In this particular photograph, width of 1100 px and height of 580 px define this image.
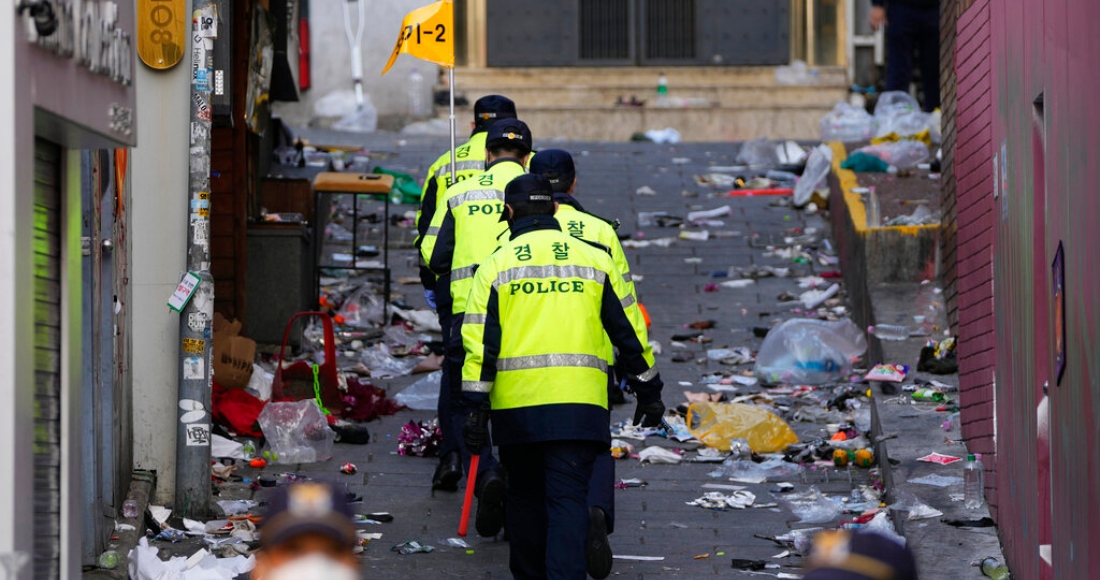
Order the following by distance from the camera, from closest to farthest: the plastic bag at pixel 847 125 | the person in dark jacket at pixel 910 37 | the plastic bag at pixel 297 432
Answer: the plastic bag at pixel 297 432 < the person in dark jacket at pixel 910 37 < the plastic bag at pixel 847 125

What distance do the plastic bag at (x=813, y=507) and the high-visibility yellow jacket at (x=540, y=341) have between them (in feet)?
7.29

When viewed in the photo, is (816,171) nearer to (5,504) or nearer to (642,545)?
(642,545)

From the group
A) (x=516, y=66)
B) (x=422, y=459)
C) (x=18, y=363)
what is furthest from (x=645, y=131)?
(x=18, y=363)

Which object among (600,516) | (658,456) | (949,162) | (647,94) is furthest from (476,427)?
(647,94)

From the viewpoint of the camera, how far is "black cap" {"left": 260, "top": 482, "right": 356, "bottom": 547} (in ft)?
13.1

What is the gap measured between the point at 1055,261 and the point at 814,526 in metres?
3.20

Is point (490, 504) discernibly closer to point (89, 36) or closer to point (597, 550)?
point (597, 550)

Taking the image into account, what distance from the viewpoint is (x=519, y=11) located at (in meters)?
23.8

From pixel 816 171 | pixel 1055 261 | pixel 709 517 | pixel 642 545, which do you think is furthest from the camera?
pixel 816 171

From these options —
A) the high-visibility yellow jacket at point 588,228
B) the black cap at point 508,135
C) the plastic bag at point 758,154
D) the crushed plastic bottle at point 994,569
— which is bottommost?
the crushed plastic bottle at point 994,569

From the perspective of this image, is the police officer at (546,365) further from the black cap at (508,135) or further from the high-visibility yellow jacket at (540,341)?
the black cap at (508,135)

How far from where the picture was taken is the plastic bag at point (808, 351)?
1248 centimetres

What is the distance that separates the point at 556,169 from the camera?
28.4ft

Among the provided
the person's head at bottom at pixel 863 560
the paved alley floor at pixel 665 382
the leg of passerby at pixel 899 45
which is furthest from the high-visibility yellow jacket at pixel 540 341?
the leg of passerby at pixel 899 45
